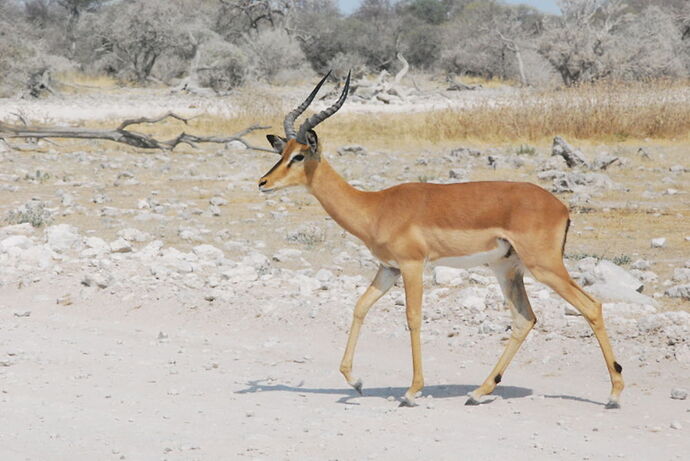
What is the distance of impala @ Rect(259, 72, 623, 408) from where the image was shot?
6.05m

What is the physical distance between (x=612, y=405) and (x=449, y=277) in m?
3.27

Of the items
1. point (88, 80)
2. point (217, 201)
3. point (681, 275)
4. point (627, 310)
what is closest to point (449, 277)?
point (627, 310)

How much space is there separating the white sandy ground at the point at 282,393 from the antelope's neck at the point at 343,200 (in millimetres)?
1118

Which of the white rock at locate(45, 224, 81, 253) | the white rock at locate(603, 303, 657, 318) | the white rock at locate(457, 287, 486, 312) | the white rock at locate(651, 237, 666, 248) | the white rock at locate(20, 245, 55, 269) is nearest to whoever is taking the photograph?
the white rock at locate(603, 303, 657, 318)

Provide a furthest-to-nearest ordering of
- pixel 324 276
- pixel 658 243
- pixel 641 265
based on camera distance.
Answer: pixel 658 243 < pixel 641 265 < pixel 324 276

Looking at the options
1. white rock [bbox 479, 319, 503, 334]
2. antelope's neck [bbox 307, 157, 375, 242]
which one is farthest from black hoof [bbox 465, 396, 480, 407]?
white rock [bbox 479, 319, 503, 334]

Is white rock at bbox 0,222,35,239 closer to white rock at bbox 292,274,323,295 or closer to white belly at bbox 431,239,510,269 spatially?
white rock at bbox 292,274,323,295

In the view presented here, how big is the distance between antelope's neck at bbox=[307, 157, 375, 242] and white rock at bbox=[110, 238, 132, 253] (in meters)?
4.11

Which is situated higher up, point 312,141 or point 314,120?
point 314,120

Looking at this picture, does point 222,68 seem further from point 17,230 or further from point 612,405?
point 612,405

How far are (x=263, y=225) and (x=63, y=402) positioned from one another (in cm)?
650

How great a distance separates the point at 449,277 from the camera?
30.3 feet

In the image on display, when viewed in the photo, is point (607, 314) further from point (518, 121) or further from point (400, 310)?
point (518, 121)

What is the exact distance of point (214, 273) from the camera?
378 inches
